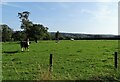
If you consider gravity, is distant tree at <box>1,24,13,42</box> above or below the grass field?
below

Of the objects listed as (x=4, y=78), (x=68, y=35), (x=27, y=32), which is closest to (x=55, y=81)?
(x=4, y=78)

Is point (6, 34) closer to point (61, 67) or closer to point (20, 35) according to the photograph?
point (20, 35)

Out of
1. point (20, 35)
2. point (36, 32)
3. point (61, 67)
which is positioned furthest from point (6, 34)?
point (61, 67)

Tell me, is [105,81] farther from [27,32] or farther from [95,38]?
[95,38]

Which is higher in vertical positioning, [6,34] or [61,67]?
[61,67]

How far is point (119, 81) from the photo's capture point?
11211 millimetres

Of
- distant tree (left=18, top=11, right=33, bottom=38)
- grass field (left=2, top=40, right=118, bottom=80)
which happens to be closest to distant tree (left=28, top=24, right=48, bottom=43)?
distant tree (left=18, top=11, right=33, bottom=38)

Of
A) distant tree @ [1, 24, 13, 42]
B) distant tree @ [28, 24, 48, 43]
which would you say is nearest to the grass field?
distant tree @ [28, 24, 48, 43]

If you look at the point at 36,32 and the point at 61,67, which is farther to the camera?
the point at 36,32

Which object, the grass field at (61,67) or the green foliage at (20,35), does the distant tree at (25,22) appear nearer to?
the green foliage at (20,35)

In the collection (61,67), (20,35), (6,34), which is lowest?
(6,34)

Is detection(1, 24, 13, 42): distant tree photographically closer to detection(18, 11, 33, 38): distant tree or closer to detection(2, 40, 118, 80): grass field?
detection(18, 11, 33, 38): distant tree

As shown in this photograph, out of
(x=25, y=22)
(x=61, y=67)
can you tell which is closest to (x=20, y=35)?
(x=25, y=22)

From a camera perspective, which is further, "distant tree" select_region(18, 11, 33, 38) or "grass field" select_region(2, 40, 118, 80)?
"distant tree" select_region(18, 11, 33, 38)
